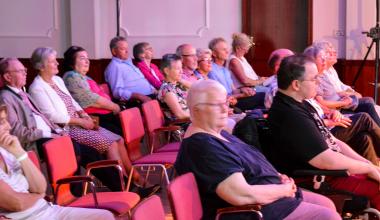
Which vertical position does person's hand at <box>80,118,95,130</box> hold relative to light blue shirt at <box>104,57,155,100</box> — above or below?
below

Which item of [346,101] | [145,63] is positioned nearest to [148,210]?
[346,101]

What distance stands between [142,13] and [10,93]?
5.19 meters

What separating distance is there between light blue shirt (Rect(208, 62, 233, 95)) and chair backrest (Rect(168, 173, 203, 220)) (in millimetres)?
4328

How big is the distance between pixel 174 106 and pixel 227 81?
1.59 metres

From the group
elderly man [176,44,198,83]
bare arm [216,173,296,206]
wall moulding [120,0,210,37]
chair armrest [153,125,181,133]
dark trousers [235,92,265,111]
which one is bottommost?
dark trousers [235,92,265,111]

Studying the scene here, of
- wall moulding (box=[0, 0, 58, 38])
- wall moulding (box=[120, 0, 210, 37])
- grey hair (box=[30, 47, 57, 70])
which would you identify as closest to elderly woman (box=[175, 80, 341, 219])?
grey hair (box=[30, 47, 57, 70])

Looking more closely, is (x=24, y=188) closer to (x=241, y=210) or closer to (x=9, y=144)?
(x=9, y=144)

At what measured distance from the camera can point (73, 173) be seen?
427 cm

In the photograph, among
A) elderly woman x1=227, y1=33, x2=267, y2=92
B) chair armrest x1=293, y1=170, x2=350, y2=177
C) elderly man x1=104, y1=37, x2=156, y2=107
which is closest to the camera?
chair armrest x1=293, y1=170, x2=350, y2=177

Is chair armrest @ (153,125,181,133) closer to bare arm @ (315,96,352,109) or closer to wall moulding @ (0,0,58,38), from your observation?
bare arm @ (315,96,352,109)

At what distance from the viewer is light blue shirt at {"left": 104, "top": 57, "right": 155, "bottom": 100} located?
7133 millimetres

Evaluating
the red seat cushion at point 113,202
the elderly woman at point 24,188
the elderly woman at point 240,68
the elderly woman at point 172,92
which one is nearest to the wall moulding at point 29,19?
A: the elderly woman at point 240,68

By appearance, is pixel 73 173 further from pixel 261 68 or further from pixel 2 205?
pixel 261 68

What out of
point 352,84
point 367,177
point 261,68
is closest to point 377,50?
point 352,84
